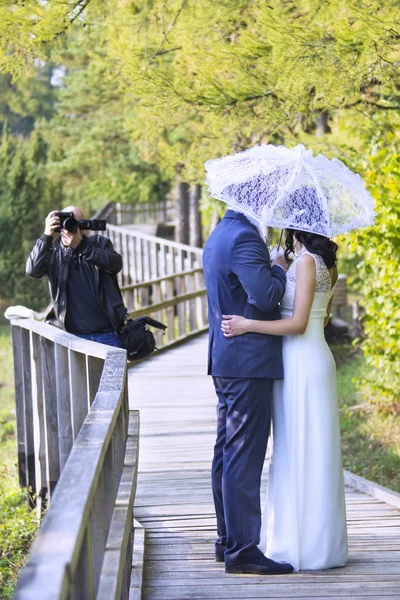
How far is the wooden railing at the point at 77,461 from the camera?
87.5 inches

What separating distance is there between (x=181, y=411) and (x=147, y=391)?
1265 mm

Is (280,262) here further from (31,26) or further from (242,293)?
(31,26)

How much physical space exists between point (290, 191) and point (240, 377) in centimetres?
90

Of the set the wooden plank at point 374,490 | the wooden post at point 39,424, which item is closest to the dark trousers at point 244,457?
the wooden plank at point 374,490

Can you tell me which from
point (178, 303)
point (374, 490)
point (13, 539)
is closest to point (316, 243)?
point (374, 490)

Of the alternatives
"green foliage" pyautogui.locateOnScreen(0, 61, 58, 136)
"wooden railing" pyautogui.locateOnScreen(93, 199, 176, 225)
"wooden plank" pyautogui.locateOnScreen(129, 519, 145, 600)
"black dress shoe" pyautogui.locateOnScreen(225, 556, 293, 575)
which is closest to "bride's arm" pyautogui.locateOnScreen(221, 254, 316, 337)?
"black dress shoe" pyautogui.locateOnScreen(225, 556, 293, 575)

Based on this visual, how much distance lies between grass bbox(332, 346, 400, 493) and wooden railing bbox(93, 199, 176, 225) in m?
24.7

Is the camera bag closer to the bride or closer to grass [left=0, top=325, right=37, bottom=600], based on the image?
grass [left=0, top=325, right=37, bottom=600]

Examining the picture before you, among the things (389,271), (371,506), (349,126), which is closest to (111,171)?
(349,126)

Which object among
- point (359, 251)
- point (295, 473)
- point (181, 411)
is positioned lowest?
point (181, 411)

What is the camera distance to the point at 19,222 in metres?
30.5

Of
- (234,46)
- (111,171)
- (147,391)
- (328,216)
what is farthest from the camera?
(111,171)

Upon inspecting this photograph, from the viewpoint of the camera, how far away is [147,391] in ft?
36.0

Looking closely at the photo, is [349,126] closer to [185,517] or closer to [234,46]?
[234,46]
